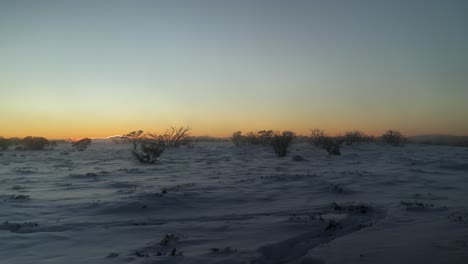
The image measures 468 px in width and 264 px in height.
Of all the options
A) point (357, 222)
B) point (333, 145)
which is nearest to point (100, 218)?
point (357, 222)

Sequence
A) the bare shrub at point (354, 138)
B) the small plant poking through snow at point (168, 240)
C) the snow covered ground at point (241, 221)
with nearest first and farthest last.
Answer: the snow covered ground at point (241, 221) < the small plant poking through snow at point (168, 240) < the bare shrub at point (354, 138)

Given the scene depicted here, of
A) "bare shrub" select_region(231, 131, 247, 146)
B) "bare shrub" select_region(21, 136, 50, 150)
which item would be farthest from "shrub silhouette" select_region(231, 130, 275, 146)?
"bare shrub" select_region(21, 136, 50, 150)

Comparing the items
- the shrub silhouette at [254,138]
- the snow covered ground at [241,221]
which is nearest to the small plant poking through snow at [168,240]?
the snow covered ground at [241,221]

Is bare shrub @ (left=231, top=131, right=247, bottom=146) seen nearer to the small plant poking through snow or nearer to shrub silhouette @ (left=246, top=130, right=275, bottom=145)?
shrub silhouette @ (left=246, top=130, right=275, bottom=145)

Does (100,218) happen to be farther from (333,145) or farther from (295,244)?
(333,145)

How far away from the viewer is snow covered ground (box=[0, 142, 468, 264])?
190 inches

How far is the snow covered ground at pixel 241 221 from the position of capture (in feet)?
15.8

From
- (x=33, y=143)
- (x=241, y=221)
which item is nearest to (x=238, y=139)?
(x=33, y=143)

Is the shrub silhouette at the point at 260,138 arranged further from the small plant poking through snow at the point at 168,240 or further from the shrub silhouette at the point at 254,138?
the small plant poking through snow at the point at 168,240

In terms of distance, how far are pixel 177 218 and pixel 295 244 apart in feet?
8.98

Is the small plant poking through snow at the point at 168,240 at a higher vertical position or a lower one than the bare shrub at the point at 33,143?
lower

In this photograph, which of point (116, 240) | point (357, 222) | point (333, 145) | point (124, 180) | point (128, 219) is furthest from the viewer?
point (333, 145)

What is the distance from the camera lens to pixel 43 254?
5.05 m

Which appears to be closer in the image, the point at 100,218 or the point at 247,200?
the point at 100,218
